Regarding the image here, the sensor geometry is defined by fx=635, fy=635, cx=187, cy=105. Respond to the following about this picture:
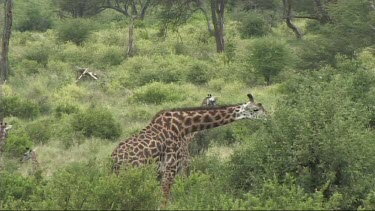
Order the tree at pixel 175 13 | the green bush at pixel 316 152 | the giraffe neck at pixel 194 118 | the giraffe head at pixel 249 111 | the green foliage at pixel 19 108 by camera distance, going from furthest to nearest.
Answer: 1. the tree at pixel 175 13
2. the green foliage at pixel 19 108
3. the giraffe head at pixel 249 111
4. the giraffe neck at pixel 194 118
5. the green bush at pixel 316 152

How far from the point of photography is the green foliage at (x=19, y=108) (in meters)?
14.1

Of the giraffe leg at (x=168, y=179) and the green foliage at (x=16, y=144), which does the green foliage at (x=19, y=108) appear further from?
the giraffe leg at (x=168, y=179)

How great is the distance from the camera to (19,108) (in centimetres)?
1425

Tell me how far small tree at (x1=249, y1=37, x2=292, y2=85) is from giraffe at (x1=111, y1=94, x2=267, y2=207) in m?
10.0

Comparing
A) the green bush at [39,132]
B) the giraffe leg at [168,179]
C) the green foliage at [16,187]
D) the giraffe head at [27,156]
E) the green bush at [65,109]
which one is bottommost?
the green bush at [65,109]

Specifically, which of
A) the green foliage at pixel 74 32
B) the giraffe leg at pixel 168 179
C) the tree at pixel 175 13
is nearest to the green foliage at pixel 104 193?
the giraffe leg at pixel 168 179

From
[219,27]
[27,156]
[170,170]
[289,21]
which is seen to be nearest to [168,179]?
[170,170]

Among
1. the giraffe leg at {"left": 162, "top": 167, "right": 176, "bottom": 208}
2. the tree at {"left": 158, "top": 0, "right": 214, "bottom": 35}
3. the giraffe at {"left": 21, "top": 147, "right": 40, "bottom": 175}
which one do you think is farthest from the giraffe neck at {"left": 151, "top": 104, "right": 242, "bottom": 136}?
the tree at {"left": 158, "top": 0, "right": 214, "bottom": 35}

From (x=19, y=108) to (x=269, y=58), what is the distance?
304 inches

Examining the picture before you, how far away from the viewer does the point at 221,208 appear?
5344mm

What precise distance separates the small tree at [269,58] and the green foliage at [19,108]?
7.07 m

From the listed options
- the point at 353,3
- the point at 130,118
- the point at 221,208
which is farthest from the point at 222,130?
the point at 353,3

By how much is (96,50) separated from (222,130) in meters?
13.2

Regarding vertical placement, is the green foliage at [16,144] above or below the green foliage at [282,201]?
below
